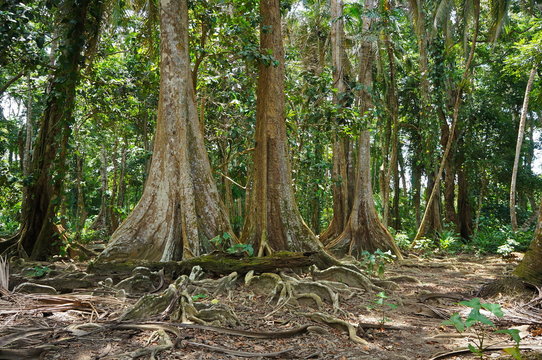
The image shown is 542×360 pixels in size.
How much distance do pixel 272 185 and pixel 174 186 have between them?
1778 mm

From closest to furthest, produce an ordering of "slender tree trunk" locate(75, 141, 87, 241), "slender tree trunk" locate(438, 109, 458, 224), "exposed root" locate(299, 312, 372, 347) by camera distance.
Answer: "exposed root" locate(299, 312, 372, 347) → "slender tree trunk" locate(75, 141, 87, 241) → "slender tree trunk" locate(438, 109, 458, 224)

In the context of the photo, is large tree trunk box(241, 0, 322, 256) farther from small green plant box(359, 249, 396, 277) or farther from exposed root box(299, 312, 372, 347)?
exposed root box(299, 312, 372, 347)

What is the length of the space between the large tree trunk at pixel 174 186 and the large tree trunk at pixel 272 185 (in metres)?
0.66

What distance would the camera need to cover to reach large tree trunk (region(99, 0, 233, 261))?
6434 mm

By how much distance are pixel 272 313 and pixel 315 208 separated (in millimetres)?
14163

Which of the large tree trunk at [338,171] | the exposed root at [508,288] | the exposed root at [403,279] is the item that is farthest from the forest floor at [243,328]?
the large tree trunk at [338,171]

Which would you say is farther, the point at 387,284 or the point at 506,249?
the point at 506,249

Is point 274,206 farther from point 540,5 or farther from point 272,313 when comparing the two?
point 540,5

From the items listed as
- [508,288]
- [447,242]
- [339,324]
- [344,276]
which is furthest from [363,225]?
[339,324]

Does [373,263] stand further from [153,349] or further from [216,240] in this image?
[153,349]

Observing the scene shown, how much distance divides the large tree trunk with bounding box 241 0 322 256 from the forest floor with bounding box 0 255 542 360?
4.91 ft

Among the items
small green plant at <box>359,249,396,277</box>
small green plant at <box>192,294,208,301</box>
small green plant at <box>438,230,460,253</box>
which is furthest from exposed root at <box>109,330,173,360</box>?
small green plant at <box>438,230,460,253</box>

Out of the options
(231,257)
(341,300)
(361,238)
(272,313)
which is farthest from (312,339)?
(361,238)

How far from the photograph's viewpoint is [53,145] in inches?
319
